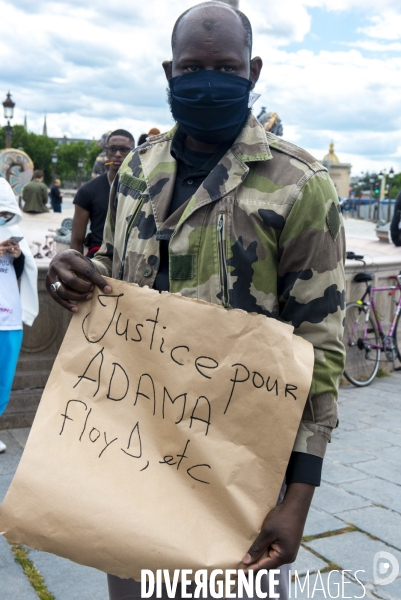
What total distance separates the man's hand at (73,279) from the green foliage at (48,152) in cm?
8598

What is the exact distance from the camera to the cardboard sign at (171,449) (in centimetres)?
153

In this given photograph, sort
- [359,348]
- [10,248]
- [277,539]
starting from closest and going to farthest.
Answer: [277,539], [10,248], [359,348]

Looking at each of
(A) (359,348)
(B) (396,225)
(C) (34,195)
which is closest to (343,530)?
(A) (359,348)

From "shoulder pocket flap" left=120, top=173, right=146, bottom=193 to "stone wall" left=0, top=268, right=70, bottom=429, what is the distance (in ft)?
12.6

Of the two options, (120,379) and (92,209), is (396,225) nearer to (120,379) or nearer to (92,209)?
(92,209)

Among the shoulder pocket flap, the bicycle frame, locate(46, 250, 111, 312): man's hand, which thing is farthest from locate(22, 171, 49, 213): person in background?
locate(46, 250, 111, 312): man's hand

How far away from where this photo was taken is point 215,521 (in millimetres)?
1533

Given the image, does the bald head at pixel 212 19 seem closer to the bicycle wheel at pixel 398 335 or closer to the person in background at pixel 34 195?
the bicycle wheel at pixel 398 335

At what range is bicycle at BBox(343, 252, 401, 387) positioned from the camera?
7652 mm

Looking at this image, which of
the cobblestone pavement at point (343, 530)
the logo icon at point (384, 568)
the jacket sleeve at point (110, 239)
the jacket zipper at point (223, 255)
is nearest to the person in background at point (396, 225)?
the cobblestone pavement at point (343, 530)

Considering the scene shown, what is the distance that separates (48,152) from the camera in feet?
299

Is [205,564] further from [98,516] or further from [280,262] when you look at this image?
[280,262]

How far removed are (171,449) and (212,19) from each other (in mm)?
975

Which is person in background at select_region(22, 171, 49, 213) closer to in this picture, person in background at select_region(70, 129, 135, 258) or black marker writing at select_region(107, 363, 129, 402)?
person in background at select_region(70, 129, 135, 258)
